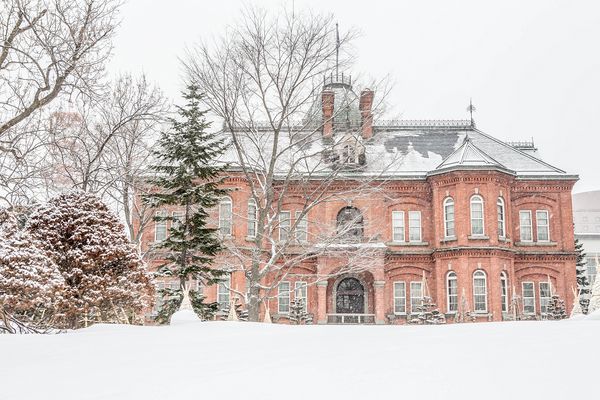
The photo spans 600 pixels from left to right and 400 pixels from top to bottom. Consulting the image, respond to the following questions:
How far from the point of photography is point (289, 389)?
262 inches

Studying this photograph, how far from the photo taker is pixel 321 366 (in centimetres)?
754

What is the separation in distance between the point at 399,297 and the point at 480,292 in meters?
4.18

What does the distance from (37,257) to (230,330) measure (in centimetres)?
409

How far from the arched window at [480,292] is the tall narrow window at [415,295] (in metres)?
2.84

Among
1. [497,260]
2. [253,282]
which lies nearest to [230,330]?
[253,282]

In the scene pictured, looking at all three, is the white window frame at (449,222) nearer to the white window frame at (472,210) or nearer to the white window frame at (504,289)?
the white window frame at (472,210)

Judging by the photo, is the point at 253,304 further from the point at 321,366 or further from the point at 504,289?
the point at 504,289

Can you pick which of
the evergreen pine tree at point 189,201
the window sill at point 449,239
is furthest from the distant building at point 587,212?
the evergreen pine tree at point 189,201

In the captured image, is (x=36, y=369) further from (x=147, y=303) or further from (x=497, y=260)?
(x=497, y=260)

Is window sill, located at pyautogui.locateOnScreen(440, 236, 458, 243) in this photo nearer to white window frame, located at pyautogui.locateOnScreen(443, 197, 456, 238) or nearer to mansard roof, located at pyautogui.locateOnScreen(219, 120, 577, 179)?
white window frame, located at pyautogui.locateOnScreen(443, 197, 456, 238)

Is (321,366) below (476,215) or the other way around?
below

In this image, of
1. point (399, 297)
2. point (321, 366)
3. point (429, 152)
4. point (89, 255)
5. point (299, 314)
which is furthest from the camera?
point (429, 152)

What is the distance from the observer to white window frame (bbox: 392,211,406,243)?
32188 millimetres

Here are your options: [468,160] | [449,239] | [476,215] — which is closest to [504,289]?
[449,239]
